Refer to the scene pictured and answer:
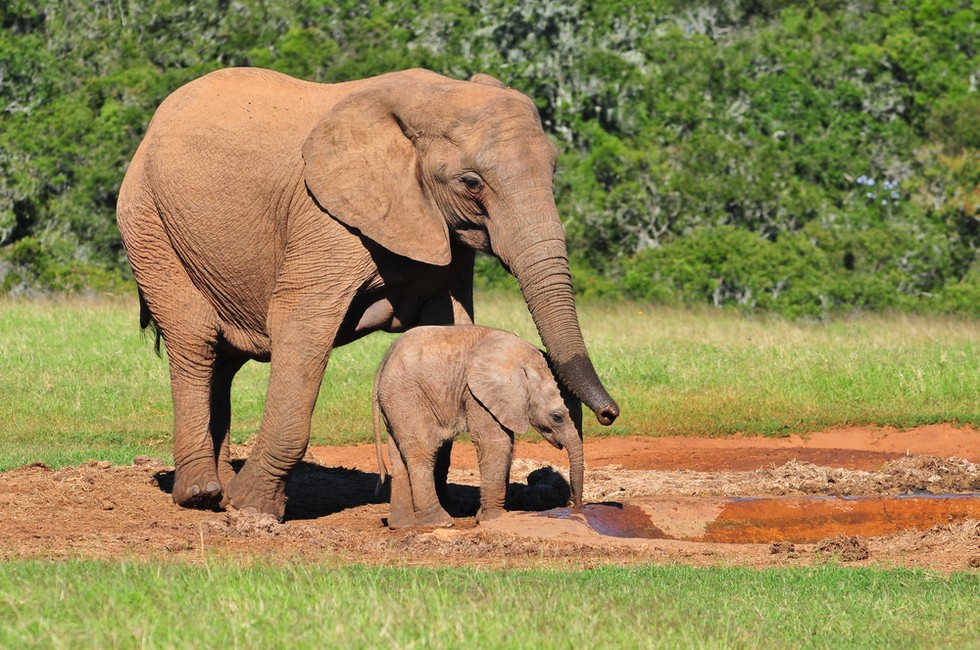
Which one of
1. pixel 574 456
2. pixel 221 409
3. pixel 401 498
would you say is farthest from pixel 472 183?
pixel 221 409

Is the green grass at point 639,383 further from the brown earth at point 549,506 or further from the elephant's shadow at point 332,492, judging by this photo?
the elephant's shadow at point 332,492

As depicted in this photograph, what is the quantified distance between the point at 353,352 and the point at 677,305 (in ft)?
24.9

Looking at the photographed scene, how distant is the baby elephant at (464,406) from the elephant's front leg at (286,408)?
0.45 meters

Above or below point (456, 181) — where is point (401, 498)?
below

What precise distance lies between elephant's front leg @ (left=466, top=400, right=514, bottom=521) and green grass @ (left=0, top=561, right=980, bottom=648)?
1.71 m

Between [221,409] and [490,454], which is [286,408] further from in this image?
[221,409]

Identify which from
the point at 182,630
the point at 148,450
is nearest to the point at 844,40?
the point at 148,450

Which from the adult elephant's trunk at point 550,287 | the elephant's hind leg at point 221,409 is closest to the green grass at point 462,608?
the adult elephant's trunk at point 550,287

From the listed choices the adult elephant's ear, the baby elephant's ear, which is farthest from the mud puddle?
the adult elephant's ear

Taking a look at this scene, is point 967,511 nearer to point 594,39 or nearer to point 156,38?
point 594,39

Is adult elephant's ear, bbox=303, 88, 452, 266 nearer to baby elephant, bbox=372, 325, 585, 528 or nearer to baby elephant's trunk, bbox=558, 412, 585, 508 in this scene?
baby elephant, bbox=372, 325, 585, 528

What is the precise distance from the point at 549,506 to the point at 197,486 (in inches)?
95.2

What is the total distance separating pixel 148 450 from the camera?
1459 centimetres

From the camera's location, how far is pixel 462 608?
7.12 m
